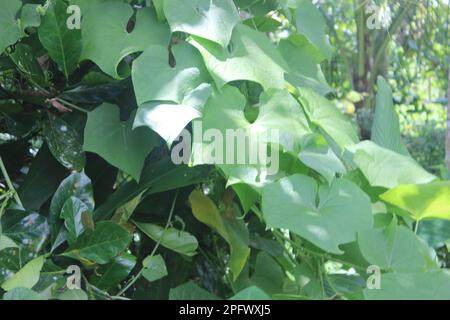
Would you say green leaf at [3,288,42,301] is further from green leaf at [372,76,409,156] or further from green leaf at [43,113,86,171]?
green leaf at [372,76,409,156]

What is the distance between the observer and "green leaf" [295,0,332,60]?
81 centimetres

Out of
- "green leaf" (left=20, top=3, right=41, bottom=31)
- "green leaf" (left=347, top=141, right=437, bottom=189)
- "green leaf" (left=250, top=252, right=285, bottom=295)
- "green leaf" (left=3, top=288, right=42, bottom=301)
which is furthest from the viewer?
"green leaf" (left=250, top=252, right=285, bottom=295)

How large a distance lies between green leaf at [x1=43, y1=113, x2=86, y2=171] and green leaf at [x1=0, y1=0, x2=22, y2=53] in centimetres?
12

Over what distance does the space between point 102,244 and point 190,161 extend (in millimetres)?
134

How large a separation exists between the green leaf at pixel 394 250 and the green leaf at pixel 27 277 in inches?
12.6

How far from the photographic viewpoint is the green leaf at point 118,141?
72 centimetres

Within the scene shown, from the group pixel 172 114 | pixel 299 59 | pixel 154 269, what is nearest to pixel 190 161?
pixel 172 114

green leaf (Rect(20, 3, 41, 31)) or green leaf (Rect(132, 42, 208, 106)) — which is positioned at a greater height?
green leaf (Rect(20, 3, 41, 31))

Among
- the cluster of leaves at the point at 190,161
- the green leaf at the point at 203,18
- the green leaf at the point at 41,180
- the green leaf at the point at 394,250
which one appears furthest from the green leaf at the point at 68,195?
the green leaf at the point at 394,250

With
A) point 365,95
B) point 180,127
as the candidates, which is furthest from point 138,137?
point 365,95

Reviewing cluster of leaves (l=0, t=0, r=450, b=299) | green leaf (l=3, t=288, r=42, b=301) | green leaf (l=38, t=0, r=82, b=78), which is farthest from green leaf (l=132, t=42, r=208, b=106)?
green leaf (l=3, t=288, r=42, b=301)

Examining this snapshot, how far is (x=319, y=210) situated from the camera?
59 centimetres

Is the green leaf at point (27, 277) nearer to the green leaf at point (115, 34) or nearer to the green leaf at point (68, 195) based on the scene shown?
the green leaf at point (68, 195)

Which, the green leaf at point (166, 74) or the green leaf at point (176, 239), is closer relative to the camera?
the green leaf at point (166, 74)
